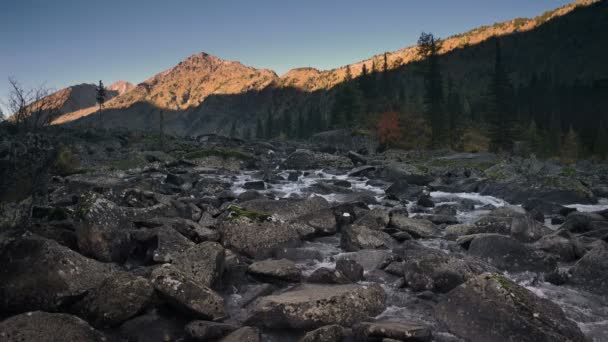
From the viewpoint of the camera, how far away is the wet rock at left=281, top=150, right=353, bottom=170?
3907 cm

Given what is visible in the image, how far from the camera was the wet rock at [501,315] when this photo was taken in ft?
19.6

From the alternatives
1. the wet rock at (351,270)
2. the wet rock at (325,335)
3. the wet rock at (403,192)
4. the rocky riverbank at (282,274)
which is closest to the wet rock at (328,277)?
the rocky riverbank at (282,274)

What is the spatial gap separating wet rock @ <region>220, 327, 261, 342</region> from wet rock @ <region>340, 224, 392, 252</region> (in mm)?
5606

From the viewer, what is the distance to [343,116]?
76.8m

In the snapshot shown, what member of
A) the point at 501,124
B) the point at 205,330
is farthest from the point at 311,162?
the point at 205,330

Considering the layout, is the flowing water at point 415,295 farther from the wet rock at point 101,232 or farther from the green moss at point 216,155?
the green moss at point 216,155

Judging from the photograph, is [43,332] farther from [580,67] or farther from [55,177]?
[580,67]

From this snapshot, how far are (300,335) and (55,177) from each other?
2345 cm

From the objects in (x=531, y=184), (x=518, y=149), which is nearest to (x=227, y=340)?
(x=531, y=184)

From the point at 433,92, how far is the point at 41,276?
198ft

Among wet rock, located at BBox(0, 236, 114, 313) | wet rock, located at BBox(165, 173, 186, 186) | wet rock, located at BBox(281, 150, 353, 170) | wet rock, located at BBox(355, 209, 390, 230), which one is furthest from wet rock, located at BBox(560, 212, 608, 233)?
wet rock, located at BBox(281, 150, 353, 170)

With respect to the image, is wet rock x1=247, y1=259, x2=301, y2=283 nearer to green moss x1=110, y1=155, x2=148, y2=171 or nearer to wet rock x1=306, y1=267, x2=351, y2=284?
wet rock x1=306, y1=267, x2=351, y2=284

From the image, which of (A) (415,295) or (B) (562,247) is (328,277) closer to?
(A) (415,295)

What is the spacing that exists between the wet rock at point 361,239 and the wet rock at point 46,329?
7132 millimetres
